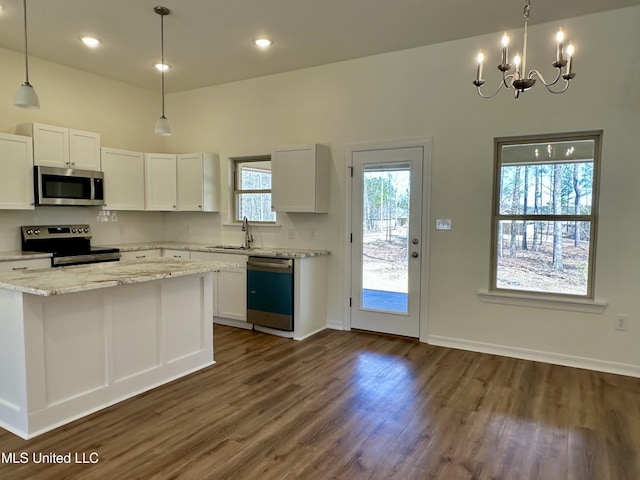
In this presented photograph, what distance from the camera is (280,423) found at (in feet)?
8.76

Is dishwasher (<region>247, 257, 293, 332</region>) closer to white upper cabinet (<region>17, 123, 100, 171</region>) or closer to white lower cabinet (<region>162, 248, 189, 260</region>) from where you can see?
white lower cabinet (<region>162, 248, 189, 260</region>)

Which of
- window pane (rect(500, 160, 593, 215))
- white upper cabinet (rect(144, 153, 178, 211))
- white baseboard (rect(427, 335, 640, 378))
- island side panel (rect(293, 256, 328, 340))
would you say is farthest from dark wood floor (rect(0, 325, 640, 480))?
white upper cabinet (rect(144, 153, 178, 211))

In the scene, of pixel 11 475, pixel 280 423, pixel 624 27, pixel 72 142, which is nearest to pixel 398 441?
pixel 280 423

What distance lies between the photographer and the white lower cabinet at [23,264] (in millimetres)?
3907

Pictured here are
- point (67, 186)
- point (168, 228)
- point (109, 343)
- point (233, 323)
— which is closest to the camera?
point (109, 343)

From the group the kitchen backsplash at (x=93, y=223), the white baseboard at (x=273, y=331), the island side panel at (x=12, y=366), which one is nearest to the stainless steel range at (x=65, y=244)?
the kitchen backsplash at (x=93, y=223)

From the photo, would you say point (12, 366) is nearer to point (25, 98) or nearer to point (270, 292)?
point (25, 98)

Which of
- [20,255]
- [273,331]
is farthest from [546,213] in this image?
[20,255]

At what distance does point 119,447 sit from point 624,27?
15.6 ft

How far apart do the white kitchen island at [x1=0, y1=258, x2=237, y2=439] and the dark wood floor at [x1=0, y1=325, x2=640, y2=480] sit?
0.14m

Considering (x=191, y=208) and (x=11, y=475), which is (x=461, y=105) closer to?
(x=191, y=208)

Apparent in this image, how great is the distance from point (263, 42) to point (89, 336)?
3105mm

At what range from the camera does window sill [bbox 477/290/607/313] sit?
3.58m

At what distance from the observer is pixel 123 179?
17.3 feet
